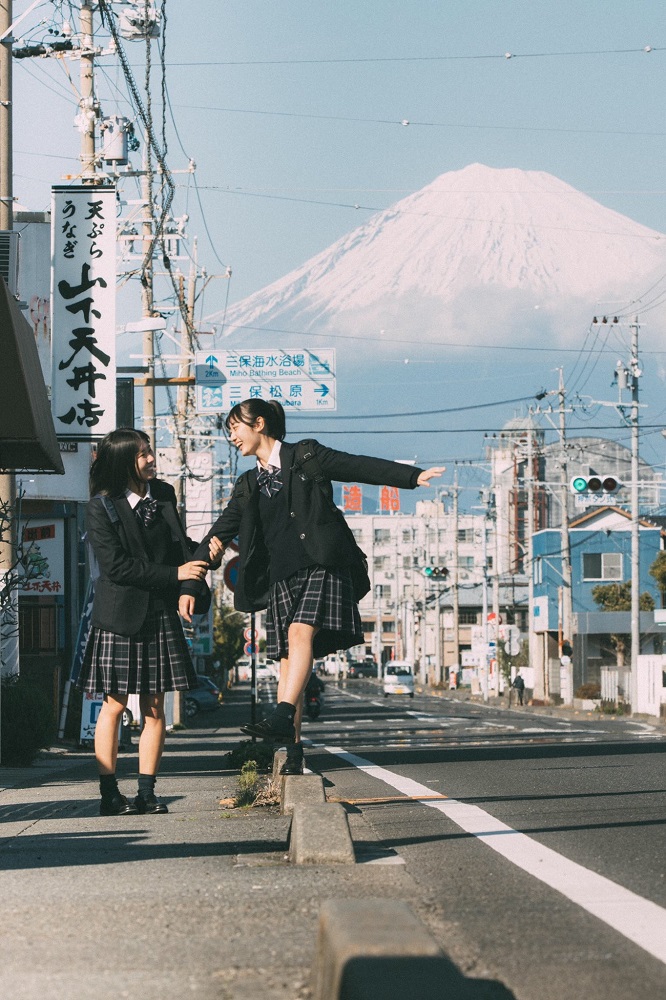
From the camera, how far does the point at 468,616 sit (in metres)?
117

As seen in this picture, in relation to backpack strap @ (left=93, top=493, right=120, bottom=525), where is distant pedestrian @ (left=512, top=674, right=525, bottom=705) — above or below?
below

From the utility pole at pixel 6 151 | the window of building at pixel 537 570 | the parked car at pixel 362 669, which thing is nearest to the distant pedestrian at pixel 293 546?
the utility pole at pixel 6 151

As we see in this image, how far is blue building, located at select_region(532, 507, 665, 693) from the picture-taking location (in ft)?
184

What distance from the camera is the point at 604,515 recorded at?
5988 cm

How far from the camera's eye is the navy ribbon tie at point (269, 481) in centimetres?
648

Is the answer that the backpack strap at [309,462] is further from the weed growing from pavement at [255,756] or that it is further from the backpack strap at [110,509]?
the weed growing from pavement at [255,756]

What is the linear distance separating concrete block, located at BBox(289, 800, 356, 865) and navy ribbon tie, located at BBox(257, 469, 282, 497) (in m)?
1.77

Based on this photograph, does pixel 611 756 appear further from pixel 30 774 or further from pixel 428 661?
pixel 428 661

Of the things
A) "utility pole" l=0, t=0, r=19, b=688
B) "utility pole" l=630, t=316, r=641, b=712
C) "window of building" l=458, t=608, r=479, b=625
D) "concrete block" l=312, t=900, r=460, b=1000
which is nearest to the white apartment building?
"window of building" l=458, t=608, r=479, b=625

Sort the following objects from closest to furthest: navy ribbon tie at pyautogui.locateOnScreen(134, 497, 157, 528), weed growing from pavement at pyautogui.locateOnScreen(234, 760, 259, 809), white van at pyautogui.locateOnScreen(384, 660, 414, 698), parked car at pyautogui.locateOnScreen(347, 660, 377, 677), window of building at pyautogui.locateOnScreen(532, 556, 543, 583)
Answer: navy ribbon tie at pyautogui.locateOnScreen(134, 497, 157, 528) → weed growing from pavement at pyautogui.locateOnScreen(234, 760, 259, 809) → window of building at pyautogui.locateOnScreen(532, 556, 543, 583) → white van at pyautogui.locateOnScreen(384, 660, 414, 698) → parked car at pyautogui.locateOnScreen(347, 660, 377, 677)

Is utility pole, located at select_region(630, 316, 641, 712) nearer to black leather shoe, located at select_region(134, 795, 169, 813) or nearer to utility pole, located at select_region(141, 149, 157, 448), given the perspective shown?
utility pole, located at select_region(141, 149, 157, 448)

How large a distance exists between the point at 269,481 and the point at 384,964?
4.05 meters

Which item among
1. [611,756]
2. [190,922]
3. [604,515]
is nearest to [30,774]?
[611,756]

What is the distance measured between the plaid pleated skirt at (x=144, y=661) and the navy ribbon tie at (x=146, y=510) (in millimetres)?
464
